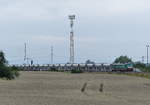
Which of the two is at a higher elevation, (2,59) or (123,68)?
(2,59)

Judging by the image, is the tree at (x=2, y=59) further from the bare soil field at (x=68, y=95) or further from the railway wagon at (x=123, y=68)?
the railway wagon at (x=123, y=68)

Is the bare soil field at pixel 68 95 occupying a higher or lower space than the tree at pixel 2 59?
lower

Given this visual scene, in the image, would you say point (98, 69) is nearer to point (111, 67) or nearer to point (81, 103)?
point (111, 67)

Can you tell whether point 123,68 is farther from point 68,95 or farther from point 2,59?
point 68,95

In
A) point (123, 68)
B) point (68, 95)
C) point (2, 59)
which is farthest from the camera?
point (123, 68)

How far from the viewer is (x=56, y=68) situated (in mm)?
137625

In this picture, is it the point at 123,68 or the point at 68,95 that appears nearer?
the point at 68,95

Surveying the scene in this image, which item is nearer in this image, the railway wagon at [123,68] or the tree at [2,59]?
the tree at [2,59]

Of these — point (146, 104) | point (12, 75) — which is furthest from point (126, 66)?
point (146, 104)

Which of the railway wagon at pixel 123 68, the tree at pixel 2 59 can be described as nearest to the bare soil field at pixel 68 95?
the tree at pixel 2 59

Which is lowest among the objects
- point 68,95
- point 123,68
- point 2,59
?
point 68,95

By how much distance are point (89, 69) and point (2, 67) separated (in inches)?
3004

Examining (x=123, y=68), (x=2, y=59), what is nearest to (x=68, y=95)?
(x=2, y=59)

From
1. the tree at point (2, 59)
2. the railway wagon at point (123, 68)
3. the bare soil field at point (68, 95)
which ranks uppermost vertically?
the tree at point (2, 59)
